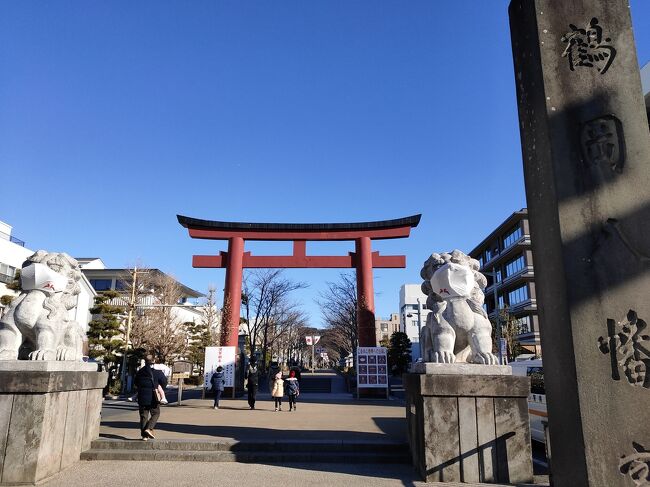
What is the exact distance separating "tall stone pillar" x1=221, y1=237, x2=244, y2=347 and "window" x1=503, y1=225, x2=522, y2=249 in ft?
89.0

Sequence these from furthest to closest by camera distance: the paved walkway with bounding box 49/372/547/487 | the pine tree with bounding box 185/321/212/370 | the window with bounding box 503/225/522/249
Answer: the window with bounding box 503/225/522/249 < the pine tree with bounding box 185/321/212/370 < the paved walkway with bounding box 49/372/547/487

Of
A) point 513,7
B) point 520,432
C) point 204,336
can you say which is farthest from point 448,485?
point 204,336

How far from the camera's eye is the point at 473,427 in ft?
18.2

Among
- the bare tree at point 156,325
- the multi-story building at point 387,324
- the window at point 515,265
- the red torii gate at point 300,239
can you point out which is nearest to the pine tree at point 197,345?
the bare tree at point 156,325

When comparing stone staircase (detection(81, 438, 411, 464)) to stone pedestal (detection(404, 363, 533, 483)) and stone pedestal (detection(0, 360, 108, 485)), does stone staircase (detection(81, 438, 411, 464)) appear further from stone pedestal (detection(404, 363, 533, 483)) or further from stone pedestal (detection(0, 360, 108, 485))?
stone pedestal (detection(404, 363, 533, 483))

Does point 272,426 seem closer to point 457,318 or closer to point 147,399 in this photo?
point 147,399

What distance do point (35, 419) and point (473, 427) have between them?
5445 mm

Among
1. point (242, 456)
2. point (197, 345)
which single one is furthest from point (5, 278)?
point (242, 456)

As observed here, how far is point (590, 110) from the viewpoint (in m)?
3.06

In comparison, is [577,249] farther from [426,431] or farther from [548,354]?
[426,431]

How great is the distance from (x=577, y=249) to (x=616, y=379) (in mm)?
802

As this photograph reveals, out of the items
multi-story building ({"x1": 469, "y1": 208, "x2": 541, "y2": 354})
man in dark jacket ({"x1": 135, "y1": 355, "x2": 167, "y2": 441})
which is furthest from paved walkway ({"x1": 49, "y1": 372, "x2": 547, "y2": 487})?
multi-story building ({"x1": 469, "y1": 208, "x2": 541, "y2": 354})

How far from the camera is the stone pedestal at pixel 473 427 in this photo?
5406 millimetres

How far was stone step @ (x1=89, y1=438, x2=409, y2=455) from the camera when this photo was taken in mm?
6926
